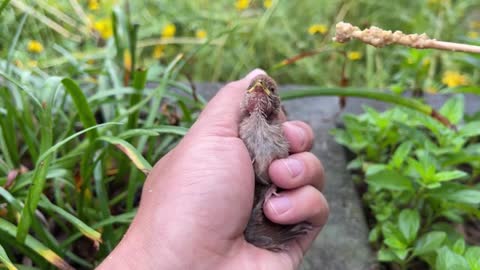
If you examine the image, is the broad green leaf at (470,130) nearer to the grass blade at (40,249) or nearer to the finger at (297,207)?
the finger at (297,207)

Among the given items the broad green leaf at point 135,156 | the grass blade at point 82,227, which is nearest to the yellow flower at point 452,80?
the broad green leaf at point 135,156

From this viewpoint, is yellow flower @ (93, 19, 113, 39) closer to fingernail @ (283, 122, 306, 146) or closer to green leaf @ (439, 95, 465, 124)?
fingernail @ (283, 122, 306, 146)

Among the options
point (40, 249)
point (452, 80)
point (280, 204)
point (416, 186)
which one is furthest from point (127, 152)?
point (452, 80)

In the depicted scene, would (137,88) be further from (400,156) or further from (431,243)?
(431,243)

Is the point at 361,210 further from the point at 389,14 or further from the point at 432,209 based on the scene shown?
the point at 389,14

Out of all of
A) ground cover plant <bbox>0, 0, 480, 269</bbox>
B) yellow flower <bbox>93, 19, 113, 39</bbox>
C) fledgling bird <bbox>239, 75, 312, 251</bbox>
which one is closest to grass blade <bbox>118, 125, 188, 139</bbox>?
ground cover plant <bbox>0, 0, 480, 269</bbox>

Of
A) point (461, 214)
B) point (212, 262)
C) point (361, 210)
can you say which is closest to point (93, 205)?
point (212, 262)
